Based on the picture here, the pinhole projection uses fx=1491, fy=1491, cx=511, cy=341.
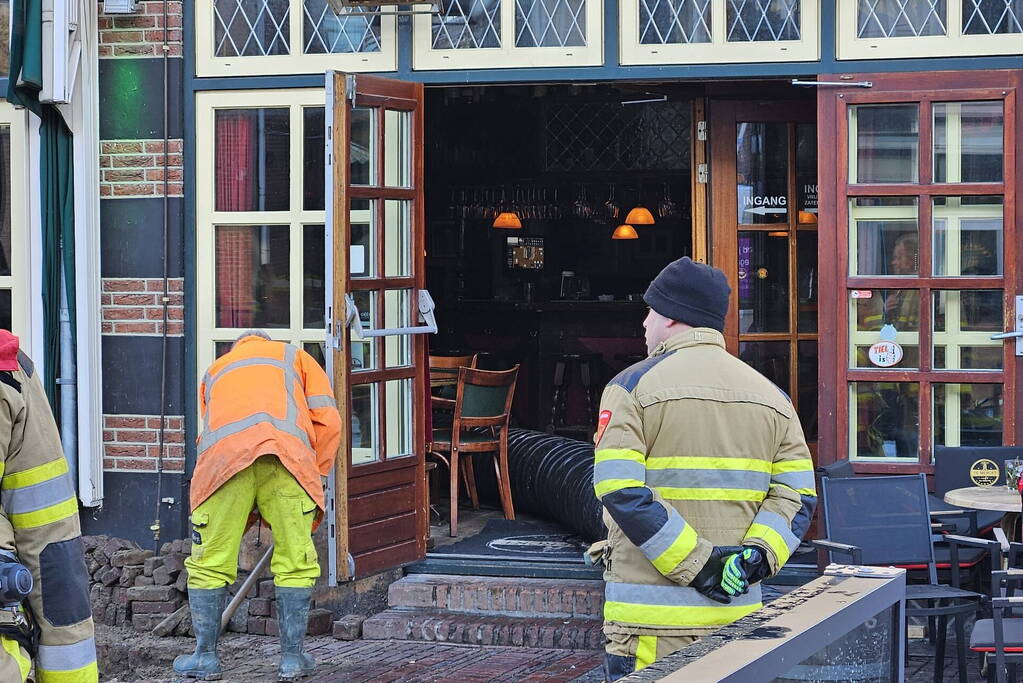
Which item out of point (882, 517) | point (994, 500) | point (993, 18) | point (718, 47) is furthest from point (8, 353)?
point (993, 18)

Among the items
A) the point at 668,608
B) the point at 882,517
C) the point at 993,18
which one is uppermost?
the point at 993,18

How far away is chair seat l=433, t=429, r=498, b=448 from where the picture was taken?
857 centimetres

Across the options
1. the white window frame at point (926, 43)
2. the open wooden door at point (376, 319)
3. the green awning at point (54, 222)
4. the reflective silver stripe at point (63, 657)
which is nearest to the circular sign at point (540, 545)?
the open wooden door at point (376, 319)

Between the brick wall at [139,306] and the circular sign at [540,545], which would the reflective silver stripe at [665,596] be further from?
the brick wall at [139,306]

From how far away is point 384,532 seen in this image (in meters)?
7.33

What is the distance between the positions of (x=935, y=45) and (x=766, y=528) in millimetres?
3825

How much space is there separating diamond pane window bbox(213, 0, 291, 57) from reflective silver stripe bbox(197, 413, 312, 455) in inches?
88.3

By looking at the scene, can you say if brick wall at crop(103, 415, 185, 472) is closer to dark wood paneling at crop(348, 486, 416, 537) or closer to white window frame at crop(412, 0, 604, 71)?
dark wood paneling at crop(348, 486, 416, 537)

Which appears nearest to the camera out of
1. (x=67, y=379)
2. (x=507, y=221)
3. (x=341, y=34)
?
(x=341, y=34)

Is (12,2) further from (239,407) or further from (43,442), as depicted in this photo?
(43,442)

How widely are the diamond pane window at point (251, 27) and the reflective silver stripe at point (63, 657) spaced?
459 cm

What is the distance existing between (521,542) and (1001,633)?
3521 mm

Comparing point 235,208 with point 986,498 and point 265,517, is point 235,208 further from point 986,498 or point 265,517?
point 986,498

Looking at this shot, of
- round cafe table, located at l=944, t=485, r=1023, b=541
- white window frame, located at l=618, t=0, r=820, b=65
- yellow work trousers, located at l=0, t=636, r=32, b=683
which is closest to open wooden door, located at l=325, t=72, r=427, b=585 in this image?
white window frame, located at l=618, t=0, r=820, b=65
